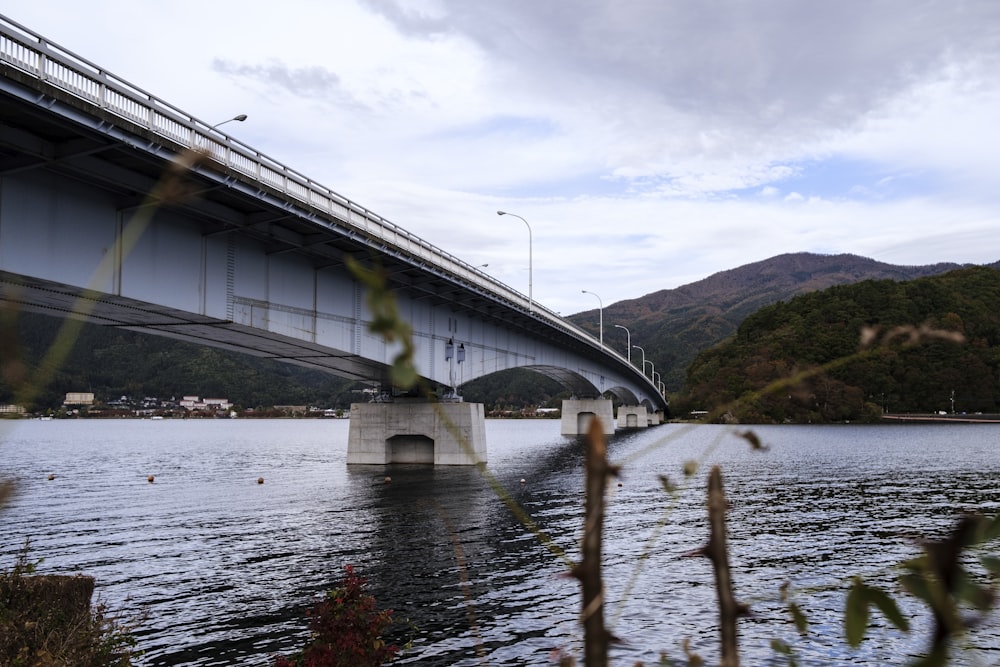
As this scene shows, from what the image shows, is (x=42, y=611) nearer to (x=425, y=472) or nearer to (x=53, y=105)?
(x=53, y=105)

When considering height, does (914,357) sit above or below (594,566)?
above

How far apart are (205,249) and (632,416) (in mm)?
137482

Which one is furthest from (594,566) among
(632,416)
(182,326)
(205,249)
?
(632,416)

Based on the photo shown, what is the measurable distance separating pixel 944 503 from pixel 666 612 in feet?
83.2

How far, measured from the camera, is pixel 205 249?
28.5 meters

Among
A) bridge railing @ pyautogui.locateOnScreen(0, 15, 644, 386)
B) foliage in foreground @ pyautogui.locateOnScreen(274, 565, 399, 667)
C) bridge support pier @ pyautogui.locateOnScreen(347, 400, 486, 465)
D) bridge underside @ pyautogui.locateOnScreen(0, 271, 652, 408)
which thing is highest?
bridge railing @ pyautogui.locateOnScreen(0, 15, 644, 386)

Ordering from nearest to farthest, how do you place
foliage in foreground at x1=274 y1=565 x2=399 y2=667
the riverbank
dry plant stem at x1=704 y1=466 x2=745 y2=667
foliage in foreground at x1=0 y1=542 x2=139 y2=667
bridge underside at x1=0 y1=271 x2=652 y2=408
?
dry plant stem at x1=704 y1=466 x2=745 y2=667
foliage in foreground at x1=0 y1=542 x2=139 y2=667
foliage in foreground at x1=274 y1=565 x2=399 y2=667
bridge underside at x1=0 y1=271 x2=652 y2=408
the riverbank

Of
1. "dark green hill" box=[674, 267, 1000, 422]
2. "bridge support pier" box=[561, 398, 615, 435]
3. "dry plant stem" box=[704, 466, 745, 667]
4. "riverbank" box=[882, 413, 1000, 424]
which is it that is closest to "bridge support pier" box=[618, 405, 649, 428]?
"dark green hill" box=[674, 267, 1000, 422]

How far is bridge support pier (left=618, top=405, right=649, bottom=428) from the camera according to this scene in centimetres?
15788

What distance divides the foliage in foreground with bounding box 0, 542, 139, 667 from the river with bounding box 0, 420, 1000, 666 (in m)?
2.60

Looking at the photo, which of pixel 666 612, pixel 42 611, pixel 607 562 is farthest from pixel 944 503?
pixel 42 611

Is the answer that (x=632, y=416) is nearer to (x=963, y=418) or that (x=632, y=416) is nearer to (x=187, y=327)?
(x=963, y=418)

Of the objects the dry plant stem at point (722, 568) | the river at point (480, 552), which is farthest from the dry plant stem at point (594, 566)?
the dry plant stem at point (722, 568)

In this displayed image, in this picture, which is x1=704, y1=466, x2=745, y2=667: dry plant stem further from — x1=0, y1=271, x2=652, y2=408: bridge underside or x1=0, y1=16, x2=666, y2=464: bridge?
x1=0, y1=271, x2=652, y2=408: bridge underside
